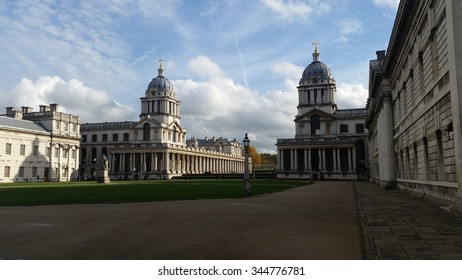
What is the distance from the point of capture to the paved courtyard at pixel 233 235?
7.96m

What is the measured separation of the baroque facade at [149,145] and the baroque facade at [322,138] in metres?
30.8

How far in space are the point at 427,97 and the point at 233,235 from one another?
15.1 m

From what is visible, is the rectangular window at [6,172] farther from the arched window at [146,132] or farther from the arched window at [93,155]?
the arched window at [93,155]

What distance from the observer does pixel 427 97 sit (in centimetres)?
2022

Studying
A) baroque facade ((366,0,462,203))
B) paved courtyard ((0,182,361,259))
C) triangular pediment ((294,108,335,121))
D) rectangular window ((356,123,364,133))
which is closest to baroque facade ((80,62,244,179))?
triangular pediment ((294,108,335,121))

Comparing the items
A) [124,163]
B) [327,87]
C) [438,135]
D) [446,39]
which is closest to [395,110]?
→ [438,135]

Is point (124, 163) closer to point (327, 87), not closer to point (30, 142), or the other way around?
point (30, 142)

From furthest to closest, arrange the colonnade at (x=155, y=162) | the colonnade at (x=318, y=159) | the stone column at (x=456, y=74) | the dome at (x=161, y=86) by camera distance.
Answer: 1. the dome at (x=161, y=86)
2. the colonnade at (x=155, y=162)
3. the colonnade at (x=318, y=159)
4. the stone column at (x=456, y=74)

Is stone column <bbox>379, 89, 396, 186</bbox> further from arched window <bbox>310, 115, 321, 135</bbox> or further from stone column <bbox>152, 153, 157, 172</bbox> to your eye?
stone column <bbox>152, 153, 157, 172</bbox>

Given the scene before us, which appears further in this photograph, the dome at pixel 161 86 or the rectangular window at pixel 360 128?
the dome at pixel 161 86

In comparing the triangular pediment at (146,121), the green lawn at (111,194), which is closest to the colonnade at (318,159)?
the triangular pediment at (146,121)

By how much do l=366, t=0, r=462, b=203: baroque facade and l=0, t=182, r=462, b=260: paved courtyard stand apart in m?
3.52

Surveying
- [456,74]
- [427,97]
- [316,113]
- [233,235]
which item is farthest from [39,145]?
[456,74]
